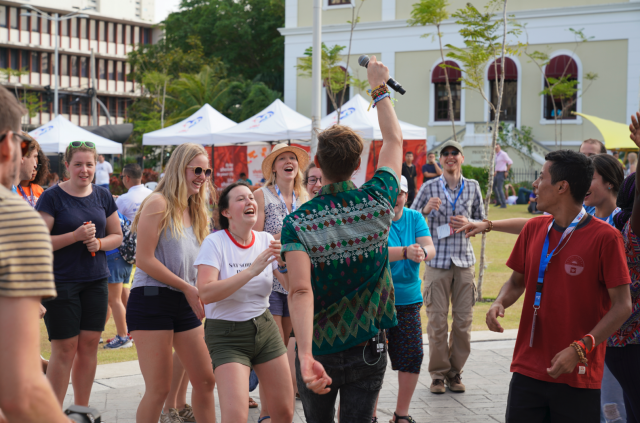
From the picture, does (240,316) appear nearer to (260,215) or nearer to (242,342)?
(242,342)

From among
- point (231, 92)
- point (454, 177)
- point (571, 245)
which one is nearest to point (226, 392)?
point (571, 245)

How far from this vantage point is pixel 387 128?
2.91 m

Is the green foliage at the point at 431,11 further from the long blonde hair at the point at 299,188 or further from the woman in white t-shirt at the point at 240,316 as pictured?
the woman in white t-shirt at the point at 240,316

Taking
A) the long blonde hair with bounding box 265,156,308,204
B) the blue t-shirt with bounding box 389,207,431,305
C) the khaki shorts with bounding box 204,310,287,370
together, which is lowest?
the khaki shorts with bounding box 204,310,287,370

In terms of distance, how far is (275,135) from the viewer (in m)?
17.0

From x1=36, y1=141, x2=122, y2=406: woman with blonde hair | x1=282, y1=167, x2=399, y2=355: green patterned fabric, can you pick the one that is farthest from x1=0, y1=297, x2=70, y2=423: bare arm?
x1=36, y1=141, x2=122, y2=406: woman with blonde hair

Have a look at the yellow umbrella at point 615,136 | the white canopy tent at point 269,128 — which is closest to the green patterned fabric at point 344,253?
the white canopy tent at point 269,128

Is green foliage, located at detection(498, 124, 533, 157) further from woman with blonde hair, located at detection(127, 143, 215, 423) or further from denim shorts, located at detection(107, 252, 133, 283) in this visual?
woman with blonde hair, located at detection(127, 143, 215, 423)

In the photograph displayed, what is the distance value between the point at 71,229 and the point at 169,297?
1.07 m

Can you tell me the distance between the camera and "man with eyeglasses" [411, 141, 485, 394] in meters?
5.68

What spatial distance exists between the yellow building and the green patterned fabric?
26.4 m

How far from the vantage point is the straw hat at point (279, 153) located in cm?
528

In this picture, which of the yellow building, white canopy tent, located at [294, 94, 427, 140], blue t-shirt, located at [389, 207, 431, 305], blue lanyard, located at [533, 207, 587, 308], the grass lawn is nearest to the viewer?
blue lanyard, located at [533, 207, 587, 308]

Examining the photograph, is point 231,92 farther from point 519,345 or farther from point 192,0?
point 519,345
